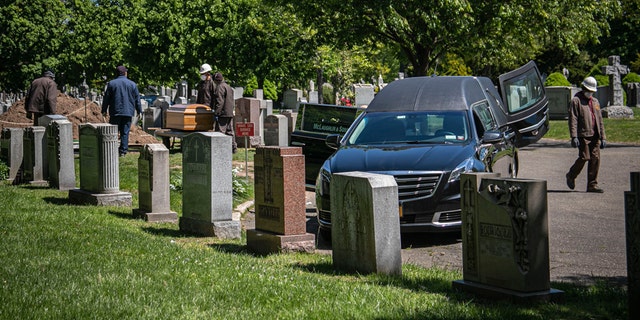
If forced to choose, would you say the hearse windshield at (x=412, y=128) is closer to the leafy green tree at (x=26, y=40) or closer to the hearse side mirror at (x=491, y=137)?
the hearse side mirror at (x=491, y=137)

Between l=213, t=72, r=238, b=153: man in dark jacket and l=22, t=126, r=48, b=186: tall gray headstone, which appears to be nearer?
l=22, t=126, r=48, b=186: tall gray headstone

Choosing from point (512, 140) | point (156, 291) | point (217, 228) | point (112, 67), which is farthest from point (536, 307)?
point (112, 67)

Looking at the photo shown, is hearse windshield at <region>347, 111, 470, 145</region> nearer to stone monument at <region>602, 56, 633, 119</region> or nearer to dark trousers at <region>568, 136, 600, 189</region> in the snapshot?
dark trousers at <region>568, 136, 600, 189</region>

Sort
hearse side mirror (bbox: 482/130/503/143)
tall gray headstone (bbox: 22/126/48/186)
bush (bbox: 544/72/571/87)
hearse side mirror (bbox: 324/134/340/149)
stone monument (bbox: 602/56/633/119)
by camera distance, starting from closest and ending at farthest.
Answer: hearse side mirror (bbox: 482/130/503/143)
hearse side mirror (bbox: 324/134/340/149)
tall gray headstone (bbox: 22/126/48/186)
stone monument (bbox: 602/56/633/119)
bush (bbox: 544/72/571/87)

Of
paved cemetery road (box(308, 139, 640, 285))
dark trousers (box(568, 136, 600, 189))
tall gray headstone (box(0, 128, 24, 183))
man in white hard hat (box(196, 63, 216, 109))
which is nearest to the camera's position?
paved cemetery road (box(308, 139, 640, 285))

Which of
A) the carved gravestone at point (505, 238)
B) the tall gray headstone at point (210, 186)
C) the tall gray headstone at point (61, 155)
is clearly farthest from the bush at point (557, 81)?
the carved gravestone at point (505, 238)

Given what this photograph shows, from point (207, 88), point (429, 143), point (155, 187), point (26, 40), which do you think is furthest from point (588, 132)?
point (26, 40)

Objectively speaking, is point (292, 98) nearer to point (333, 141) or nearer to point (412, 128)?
point (333, 141)

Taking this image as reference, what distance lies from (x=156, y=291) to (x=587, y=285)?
3783mm

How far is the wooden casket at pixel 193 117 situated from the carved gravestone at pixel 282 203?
→ 11.9 metres

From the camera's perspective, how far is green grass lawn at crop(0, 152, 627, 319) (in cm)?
677

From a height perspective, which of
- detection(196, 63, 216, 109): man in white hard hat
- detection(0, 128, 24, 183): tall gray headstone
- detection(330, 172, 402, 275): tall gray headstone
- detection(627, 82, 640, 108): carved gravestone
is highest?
detection(627, 82, 640, 108): carved gravestone

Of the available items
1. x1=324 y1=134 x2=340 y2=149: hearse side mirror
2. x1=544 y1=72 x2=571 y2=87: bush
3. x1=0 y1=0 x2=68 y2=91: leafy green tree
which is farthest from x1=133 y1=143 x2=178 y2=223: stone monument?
x1=0 y1=0 x2=68 y2=91: leafy green tree

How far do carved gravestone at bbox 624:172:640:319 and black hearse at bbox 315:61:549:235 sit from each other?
485 centimetres
